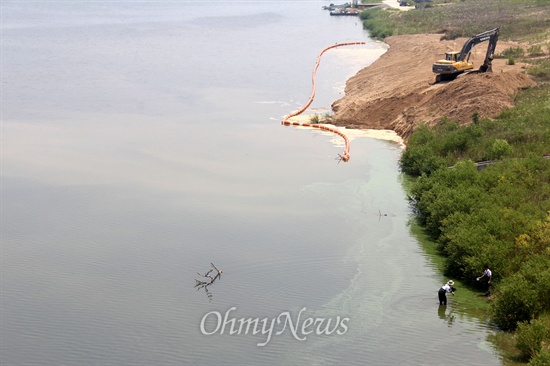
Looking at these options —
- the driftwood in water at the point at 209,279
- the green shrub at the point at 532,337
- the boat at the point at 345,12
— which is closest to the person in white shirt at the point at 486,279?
the green shrub at the point at 532,337

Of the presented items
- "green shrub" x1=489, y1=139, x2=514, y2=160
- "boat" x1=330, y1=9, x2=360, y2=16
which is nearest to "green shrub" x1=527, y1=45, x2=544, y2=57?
"green shrub" x1=489, y1=139, x2=514, y2=160

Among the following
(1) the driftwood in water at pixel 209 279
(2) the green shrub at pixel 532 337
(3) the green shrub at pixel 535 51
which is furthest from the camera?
(3) the green shrub at pixel 535 51

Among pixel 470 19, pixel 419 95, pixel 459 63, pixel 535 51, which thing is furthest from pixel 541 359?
pixel 470 19

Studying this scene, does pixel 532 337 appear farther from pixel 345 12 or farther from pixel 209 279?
pixel 345 12

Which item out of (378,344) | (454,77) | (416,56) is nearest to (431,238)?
(378,344)

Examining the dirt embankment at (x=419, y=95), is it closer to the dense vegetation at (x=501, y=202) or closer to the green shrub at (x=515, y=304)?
the dense vegetation at (x=501, y=202)

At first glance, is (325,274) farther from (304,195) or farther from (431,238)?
(304,195)

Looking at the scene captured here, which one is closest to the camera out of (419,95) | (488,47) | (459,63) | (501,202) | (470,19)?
(501,202)

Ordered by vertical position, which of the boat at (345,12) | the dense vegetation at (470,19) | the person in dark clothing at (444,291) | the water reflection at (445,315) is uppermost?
the person in dark clothing at (444,291)
